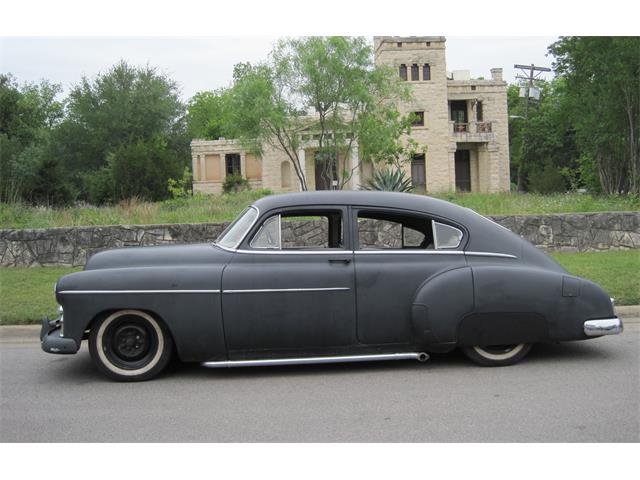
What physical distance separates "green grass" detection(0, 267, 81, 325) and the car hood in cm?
290

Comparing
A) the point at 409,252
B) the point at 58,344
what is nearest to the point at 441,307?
the point at 409,252

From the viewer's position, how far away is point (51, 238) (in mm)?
13695

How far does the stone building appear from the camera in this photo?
4469 cm

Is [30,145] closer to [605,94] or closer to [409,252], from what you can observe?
[605,94]

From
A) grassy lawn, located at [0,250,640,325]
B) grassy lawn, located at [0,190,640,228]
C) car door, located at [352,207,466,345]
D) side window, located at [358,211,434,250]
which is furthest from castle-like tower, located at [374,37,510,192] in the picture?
car door, located at [352,207,466,345]

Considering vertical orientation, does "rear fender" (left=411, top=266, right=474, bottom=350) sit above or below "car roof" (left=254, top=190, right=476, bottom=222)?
below

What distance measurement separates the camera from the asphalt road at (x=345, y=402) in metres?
4.54

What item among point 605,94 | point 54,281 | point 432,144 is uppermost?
point 432,144

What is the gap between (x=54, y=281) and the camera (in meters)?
11.3

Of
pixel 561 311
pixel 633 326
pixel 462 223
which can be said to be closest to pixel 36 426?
pixel 462 223

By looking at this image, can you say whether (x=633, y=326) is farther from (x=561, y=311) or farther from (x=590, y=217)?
(x=590, y=217)

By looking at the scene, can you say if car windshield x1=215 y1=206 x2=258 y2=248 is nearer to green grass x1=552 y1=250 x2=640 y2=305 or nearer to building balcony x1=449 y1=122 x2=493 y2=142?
green grass x1=552 y1=250 x2=640 y2=305

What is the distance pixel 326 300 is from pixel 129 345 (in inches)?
73.8

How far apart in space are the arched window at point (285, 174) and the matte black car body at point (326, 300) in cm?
4102
